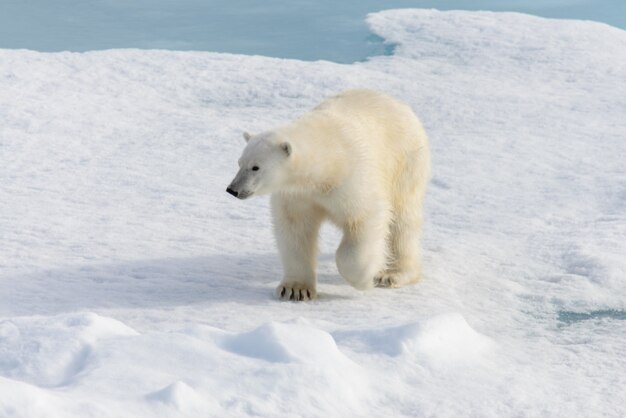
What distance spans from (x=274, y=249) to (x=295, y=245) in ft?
2.37

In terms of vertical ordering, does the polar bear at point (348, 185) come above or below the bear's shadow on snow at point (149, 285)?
above

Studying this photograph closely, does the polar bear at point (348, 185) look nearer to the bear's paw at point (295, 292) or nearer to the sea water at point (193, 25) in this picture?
the bear's paw at point (295, 292)

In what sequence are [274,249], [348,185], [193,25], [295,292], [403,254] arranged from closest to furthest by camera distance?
[348,185], [295,292], [403,254], [274,249], [193,25]

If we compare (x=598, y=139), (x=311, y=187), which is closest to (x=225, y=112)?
(x=598, y=139)

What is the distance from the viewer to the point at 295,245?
151 inches

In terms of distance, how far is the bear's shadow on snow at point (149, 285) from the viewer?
12.1 ft

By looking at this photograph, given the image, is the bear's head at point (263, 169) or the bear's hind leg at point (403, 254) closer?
the bear's head at point (263, 169)

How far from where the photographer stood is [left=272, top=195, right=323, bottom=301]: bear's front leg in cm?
381

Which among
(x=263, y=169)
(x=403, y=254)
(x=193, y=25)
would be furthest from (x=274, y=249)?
(x=193, y=25)

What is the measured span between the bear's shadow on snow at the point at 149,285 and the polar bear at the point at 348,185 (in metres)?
0.25

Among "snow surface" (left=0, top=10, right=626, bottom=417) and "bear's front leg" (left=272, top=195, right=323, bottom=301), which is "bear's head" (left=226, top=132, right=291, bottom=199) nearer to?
"bear's front leg" (left=272, top=195, right=323, bottom=301)

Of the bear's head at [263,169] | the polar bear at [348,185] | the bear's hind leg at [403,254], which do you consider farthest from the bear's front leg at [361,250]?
the bear's head at [263,169]

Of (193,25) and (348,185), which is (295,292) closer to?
(348,185)

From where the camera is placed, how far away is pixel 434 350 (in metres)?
2.86
